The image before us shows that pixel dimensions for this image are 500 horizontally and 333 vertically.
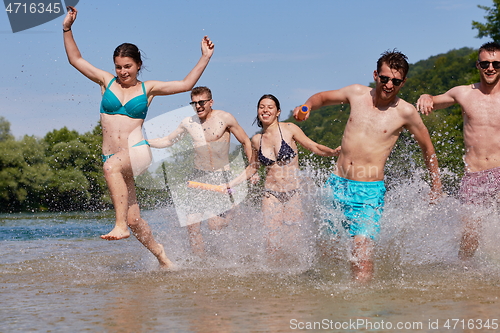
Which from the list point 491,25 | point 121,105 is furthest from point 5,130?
point 121,105

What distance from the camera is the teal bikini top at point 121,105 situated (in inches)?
224

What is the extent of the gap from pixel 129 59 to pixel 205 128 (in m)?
1.89

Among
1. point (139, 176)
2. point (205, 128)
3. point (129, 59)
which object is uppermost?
point (129, 59)

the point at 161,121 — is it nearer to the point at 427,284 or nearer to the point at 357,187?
the point at 357,187

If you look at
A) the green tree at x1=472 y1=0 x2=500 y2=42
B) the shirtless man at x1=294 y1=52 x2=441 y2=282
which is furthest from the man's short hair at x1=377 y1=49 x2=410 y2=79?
the green tree at x1=472 y1=0 x2=500 y2=42

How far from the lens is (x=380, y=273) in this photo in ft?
18.6

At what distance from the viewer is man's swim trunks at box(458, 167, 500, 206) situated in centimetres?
566

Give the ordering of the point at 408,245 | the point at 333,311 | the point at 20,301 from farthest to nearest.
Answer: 1. the point at 408,245
2. the point at 20,301
3. the point at 333,311

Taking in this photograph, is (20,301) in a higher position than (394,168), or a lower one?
lower

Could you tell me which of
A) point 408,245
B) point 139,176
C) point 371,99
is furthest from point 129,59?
point 408,245

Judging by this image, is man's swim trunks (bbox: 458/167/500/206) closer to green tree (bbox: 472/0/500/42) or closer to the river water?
the river water

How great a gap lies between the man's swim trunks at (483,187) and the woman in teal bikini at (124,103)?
9.39ft

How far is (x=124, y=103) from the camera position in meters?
5.71

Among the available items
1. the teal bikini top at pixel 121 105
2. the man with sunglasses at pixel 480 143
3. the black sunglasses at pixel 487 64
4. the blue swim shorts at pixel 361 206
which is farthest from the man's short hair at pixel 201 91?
the black sunglasses at pixel 487 64
